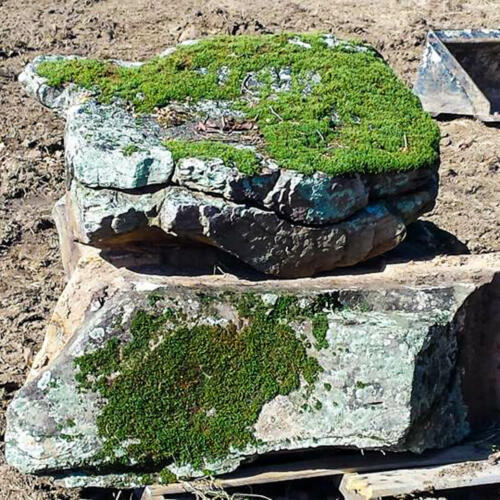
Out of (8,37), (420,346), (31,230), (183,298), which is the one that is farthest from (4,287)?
(8,37)

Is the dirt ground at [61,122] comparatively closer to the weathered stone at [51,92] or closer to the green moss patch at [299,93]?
the weathered stone at [51,92]

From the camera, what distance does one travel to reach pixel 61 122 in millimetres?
8328

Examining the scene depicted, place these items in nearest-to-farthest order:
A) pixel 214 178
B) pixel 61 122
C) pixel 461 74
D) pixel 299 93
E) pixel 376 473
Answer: pixel 214 178 → pixel 376 473 → pixel 299 93 → pixel 61 122 → pixel 461 74

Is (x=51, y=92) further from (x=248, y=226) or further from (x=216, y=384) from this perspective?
(x=216, y=384)

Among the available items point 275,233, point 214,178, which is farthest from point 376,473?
point 214,178

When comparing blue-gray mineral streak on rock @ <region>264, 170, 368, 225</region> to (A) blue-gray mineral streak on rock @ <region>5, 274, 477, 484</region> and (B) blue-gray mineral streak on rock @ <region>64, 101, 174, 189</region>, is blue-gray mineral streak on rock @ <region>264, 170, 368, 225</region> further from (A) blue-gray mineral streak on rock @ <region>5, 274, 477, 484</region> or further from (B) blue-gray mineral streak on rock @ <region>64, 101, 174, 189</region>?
(B) blue-gray mineral streak on rock @ <region>64, 101, 174, 189</region>

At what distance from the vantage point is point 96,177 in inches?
175

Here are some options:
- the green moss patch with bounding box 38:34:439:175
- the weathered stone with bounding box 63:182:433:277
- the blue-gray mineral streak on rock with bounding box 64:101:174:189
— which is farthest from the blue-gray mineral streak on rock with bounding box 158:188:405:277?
the green moss patch with bounding box 38:34:439:175

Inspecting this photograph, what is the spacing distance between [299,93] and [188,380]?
137cm

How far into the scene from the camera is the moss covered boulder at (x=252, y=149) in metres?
4.48

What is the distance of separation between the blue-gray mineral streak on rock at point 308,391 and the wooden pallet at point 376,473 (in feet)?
0.28

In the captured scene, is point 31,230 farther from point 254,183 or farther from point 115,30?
point 115,30

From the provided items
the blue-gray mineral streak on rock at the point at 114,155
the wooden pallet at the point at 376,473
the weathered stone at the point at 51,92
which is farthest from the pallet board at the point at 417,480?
the weathered stone at the point at 51,92

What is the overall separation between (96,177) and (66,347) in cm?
67
